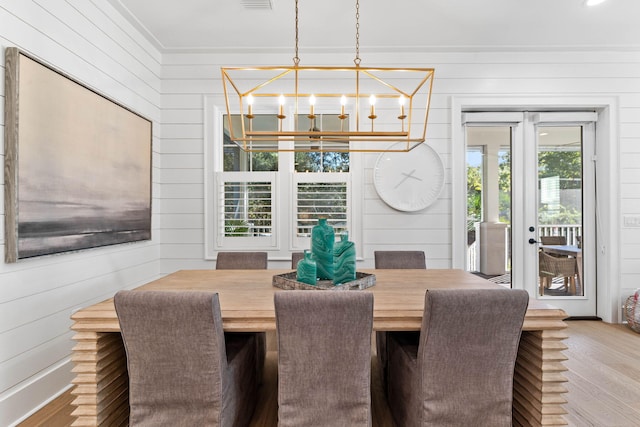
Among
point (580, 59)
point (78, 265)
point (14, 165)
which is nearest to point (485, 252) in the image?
point (580, 59)

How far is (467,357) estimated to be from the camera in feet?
5.16

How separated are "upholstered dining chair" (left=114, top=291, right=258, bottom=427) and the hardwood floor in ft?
1.80

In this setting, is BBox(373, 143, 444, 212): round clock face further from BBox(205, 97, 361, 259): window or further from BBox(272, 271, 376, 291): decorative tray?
BBox(272, 271, 376, 291): decorative tray

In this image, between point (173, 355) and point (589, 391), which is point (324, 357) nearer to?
point (173, 355)

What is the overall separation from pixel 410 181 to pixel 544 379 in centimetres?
228

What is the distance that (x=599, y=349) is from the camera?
3041 millimetres

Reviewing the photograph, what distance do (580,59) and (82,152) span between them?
14.9ft

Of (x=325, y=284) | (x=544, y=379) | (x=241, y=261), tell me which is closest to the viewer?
(x=544, y=379)

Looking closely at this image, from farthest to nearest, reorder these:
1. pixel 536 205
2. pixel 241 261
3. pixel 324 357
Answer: pixel 536 205, pixel 241 261, pixel 324 357

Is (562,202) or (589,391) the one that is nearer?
(589,391)

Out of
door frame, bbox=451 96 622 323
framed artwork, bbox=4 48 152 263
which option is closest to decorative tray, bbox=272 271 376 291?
framed artwork, bbox=4 48 152 263

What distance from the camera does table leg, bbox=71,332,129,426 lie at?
1638mm

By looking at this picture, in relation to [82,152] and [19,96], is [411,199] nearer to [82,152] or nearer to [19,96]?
[82,152]

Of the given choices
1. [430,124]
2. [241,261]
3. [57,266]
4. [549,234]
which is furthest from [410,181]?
[57,266]
